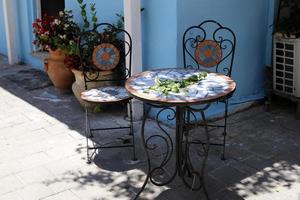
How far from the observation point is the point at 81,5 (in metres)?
5.86

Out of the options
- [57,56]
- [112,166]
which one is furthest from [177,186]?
[57,56]

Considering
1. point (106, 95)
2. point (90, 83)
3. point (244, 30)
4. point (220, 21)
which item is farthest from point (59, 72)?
point (244, 30)

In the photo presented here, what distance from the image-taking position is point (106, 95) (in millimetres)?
4004

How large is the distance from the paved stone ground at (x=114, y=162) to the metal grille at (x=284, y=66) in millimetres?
294

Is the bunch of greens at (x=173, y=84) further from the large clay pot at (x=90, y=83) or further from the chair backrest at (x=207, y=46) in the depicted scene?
the large clay pot at (x=90, y=83)

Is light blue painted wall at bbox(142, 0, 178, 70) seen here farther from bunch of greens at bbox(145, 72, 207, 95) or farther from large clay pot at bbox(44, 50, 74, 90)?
large clay pot at bbox(44, 50, 74, 90)

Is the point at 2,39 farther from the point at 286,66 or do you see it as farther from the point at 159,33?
the point at 286,66

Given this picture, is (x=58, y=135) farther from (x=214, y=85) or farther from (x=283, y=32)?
(x=283, y=32)

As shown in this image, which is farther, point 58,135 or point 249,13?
point 249,13

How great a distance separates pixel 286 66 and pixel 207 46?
140 cm

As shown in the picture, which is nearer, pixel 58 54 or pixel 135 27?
pixel 135 27

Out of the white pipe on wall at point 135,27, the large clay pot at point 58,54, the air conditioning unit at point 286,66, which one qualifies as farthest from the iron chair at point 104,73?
the air conditioning unit at point 286,66

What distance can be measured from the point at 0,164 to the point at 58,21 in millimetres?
2445

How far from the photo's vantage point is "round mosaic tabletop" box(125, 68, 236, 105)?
2.96m
